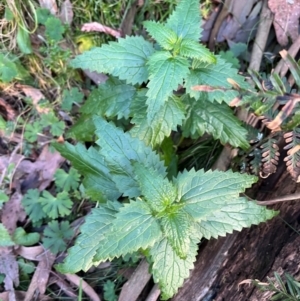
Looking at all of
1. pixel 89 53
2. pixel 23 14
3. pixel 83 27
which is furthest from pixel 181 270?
pixel 23 14

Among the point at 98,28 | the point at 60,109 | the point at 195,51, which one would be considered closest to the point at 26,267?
the point at 60,109

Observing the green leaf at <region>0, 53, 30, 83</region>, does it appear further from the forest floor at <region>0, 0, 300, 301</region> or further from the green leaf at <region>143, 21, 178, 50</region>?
the green leaf at <region>143, 21, 178, 50</region>

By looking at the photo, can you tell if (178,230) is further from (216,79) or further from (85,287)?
(85,287)

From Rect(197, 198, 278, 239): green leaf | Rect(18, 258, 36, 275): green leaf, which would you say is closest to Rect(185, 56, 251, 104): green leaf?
Rect(197, 198, 278, 239): green leaf

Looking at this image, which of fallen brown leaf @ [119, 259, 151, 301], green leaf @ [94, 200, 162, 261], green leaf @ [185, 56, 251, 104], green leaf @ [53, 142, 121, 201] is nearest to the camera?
green leaf @ [94, 200, 162, 261]

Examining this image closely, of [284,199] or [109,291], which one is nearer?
[284,199]

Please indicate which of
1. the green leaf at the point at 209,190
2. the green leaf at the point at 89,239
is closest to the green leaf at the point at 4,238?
the green leaf at the point at 89,239

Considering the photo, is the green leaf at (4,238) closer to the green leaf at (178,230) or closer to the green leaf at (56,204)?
the green leaf at (56,204)
